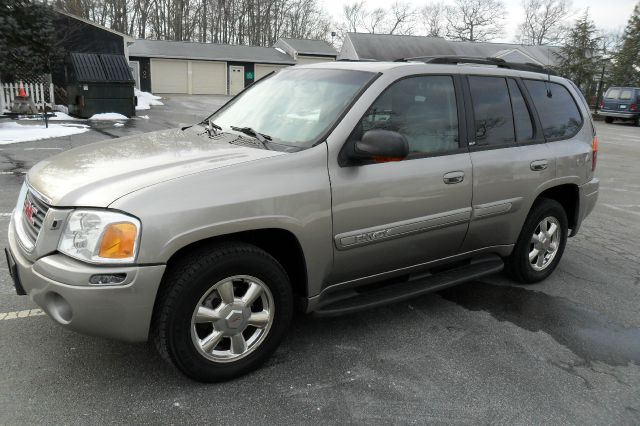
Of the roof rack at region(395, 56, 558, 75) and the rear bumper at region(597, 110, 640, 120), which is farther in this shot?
the rear bumper at region(597, 110, 640, 120)

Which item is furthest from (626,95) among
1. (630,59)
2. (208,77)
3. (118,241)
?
(118,241)

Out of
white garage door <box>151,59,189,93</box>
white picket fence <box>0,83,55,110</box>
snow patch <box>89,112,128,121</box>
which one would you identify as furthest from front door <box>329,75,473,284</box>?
white garage door <box>151,59,189,93</box>

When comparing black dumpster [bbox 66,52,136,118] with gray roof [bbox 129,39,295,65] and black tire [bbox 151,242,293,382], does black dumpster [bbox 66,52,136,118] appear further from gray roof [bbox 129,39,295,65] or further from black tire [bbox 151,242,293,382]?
gray roof [bbox 129,39,295,65]

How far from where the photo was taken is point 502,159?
A: 3900mm

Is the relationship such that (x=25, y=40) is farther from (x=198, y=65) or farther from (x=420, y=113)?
(x=198, y=65)

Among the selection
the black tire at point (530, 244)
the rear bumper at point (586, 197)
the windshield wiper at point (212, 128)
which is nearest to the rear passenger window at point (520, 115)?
the black tire at point (530, 244)

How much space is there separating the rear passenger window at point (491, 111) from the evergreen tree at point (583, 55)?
115ft

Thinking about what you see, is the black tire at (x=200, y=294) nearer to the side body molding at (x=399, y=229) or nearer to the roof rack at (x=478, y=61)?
the side body molding at (x=399, y=229)

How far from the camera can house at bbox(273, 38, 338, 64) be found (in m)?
41.6

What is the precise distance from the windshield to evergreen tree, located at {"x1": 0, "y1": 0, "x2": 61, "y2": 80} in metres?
15.1

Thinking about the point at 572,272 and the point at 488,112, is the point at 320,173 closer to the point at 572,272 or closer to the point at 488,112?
the point at 488,112

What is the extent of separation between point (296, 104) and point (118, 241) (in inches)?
63.3

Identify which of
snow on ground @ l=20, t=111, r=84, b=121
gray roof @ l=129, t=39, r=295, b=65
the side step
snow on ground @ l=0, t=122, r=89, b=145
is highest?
gray roof @ l=129, t=39, r=295, b=65

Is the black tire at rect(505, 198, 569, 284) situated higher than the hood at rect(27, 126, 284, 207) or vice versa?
the hood at rect(27, 126, 284, 207)
